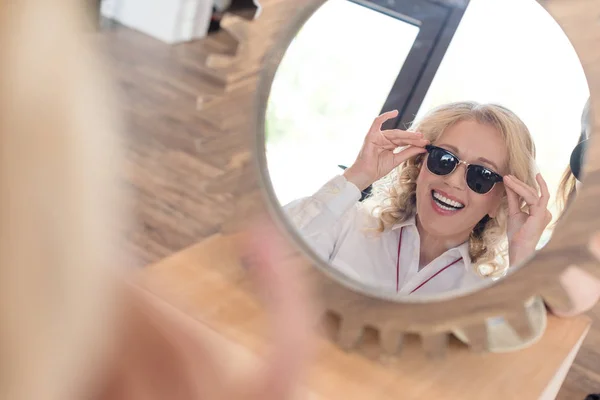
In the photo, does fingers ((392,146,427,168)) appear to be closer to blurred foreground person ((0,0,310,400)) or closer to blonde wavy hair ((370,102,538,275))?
blonde wavy hair ((370,102,538,275))

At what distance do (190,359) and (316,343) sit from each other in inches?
4.0

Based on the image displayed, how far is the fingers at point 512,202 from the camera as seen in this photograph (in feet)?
Answer: 1.40

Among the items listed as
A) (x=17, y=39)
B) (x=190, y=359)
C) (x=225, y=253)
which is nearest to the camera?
(x=17, y=39)

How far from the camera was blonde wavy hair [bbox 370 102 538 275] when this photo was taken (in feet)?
1.38

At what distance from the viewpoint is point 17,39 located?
23 cm

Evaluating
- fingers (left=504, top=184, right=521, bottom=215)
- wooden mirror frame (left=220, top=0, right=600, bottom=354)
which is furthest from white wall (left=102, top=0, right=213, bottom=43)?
fingers (left=504, top=184, right=521, bottom=215)

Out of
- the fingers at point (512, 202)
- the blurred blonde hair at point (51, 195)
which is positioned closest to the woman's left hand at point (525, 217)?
the fingers at point (512, 202)

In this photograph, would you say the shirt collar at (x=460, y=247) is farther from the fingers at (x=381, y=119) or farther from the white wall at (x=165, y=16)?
the white wall at (x=165, y=16)

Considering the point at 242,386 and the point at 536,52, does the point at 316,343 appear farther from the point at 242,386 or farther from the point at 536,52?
the point at 536,52

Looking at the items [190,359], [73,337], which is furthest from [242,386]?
[73,337]

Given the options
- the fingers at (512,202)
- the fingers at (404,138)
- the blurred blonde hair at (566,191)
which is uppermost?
the blurred blonde hair at (566,191)

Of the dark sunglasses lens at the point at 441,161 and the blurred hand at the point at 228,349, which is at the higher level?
the dark sunglasses lens at the point at 441,161

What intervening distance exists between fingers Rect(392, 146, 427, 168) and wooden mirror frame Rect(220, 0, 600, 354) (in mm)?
75

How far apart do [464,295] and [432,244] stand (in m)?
0.04
